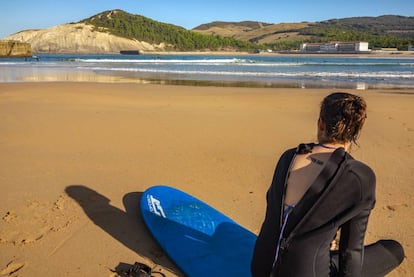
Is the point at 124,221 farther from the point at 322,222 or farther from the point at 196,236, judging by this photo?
the point at 322,222

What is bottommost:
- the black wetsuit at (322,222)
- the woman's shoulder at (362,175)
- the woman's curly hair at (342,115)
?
the black wetsuit at (322,222)

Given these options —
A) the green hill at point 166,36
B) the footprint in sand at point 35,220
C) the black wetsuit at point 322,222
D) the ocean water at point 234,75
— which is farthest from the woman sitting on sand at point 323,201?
the green hill at point 166,36

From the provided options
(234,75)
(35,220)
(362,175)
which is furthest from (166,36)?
(362,175)

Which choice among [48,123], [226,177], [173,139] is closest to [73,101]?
[48,123]

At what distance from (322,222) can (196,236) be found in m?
1.50

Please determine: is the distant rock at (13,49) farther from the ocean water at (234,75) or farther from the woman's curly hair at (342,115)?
the woman's curly hair at (342,115)

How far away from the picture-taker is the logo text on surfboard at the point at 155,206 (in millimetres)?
3354

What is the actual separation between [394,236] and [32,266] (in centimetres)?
283

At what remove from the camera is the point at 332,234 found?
5.49ft

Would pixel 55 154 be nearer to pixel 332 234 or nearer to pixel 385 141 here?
pixel 332 234

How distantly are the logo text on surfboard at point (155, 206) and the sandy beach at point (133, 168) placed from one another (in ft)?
0.53

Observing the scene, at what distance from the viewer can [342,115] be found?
1.59 m

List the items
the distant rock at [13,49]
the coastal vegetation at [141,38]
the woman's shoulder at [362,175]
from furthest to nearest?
the coastal vegetation at [141,38] → the distant rock at [13,49] → the woman's shoulder at [362,175]

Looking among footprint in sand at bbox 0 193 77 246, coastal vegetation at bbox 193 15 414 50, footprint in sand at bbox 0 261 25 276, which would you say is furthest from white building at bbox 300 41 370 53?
footprint in sand at bbox 0 261 25 276
